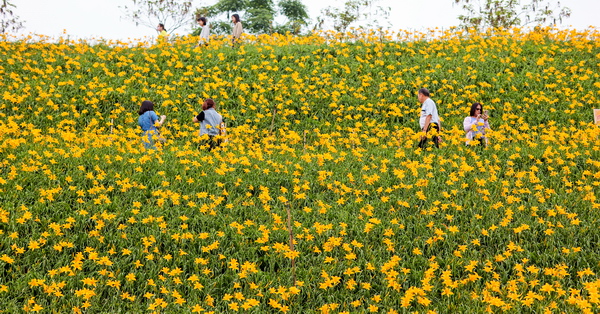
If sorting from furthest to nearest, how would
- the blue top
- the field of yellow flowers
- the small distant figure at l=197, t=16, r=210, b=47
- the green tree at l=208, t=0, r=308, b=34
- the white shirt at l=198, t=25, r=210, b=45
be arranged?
the green tree at l=208, t=0, r=308, b=34
the white shirt at l=198, t=25, r=210, b=45
the small distant figure at l=197, t=16, r=210, b=47
the blue top
the field of yellow flowers

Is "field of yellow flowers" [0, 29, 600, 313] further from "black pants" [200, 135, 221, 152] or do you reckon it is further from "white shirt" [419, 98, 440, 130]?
"white shirt" [419, 98, 440, 130]

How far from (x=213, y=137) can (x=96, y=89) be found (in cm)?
487

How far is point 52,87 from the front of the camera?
11.2 metres

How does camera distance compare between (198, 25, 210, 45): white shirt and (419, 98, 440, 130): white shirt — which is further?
(198, 25, 210, 45): white shirt

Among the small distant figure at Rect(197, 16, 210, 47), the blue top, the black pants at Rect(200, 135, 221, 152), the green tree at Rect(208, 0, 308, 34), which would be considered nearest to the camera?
the black pants at Rect(200, 135, 221, 152)

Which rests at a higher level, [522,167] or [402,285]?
[522,167]

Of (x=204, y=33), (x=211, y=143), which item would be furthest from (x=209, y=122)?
(x=204, y=33)

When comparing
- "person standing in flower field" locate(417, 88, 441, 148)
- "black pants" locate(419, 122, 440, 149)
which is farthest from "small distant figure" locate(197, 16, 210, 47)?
"black pants" locate(419, 122, 440, 149)

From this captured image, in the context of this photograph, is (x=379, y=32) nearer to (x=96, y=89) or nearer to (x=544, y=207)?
(x=96, y=89)

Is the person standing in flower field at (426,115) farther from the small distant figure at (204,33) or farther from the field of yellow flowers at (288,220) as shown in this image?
the small distant figure at (204,33)

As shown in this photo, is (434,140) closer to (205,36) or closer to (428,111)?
(428,111)

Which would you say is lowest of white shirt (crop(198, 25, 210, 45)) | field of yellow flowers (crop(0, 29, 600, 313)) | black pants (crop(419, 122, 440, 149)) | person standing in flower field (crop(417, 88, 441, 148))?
field of yellow flowers (crop(0, 29, 600, 313))

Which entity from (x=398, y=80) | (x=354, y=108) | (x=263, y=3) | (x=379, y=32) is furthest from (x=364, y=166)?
(x=263, y=3)

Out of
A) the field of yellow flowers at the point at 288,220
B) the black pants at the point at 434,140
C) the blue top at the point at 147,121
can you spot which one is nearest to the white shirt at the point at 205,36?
the field of yellow flowers at the point at 288,220
